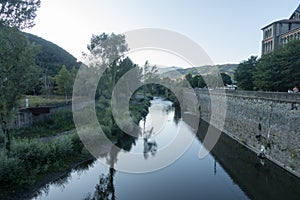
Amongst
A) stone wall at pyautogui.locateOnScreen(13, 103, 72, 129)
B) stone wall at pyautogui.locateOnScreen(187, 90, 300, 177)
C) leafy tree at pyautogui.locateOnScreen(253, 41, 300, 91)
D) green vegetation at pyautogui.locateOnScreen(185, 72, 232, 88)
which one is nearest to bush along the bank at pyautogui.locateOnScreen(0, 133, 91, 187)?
stone wall at pyautogui.locateOnScreen(13, 103, 72, 129)

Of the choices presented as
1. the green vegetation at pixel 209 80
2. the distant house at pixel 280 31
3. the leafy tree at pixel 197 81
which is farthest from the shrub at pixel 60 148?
the leafy tree at pixel 197 81

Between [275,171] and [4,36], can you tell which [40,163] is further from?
[275,171]

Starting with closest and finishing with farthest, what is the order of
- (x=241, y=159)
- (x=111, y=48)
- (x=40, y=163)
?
(x=40, y=163) < (x=241, y=159) < (x=111, y=48)

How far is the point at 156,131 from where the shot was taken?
2486cm

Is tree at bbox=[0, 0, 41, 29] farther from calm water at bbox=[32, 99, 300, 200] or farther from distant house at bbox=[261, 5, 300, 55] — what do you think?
distant house at bbox=[261, 5, 300, 55]

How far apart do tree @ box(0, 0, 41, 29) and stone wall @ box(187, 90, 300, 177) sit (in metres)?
13.5

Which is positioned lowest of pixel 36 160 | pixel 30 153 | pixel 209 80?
pixel 36 160

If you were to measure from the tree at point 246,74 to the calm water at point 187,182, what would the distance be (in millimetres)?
→ 17882

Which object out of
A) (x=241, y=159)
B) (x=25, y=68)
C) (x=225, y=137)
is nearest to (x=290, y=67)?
(x=225, y=137)

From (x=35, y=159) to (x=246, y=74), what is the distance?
2890cm

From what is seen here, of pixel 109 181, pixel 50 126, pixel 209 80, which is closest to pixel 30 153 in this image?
pixel 109 181

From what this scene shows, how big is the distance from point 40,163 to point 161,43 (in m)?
11.4

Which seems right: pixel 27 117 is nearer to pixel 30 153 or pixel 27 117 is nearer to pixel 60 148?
pixel 60 148

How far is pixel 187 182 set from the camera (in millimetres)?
12133
